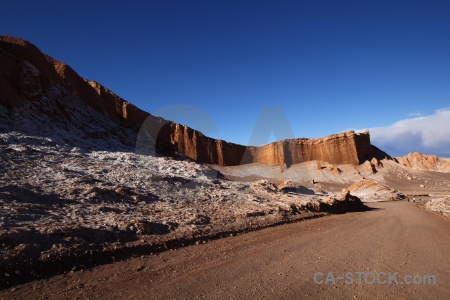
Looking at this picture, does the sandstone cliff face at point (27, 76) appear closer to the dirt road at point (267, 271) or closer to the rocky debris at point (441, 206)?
the dirt road at point (267, 271)

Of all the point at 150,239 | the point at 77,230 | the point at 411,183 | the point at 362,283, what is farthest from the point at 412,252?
the point at 411,183

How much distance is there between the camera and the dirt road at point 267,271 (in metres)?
5.45

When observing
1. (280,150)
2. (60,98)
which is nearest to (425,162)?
(280,150)

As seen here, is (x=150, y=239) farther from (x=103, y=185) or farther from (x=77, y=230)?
(x=103, y=185)

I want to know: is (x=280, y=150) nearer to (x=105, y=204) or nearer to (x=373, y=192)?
(x=373, y=192)

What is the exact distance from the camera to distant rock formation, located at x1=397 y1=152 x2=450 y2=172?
72.2m

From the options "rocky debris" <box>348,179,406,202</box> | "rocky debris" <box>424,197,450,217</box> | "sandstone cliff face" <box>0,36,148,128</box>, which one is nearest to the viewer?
"sandstone cliff face" <box>0,36,148,128</box>

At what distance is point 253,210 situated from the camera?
13656 millimetres

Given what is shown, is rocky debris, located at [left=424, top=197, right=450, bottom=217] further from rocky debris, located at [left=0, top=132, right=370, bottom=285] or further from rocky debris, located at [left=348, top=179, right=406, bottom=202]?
rocky debris, located at [left=348, top=179, right=406, bottom=202]

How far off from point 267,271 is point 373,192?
109 feet

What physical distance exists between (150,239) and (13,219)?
3.81 meters

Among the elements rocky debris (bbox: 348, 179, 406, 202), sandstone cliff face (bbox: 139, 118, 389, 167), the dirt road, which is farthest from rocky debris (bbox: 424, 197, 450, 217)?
sandstone cliff face (bbox: 139, 118, 389, 167)

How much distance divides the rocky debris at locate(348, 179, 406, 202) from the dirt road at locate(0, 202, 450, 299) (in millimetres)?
24774

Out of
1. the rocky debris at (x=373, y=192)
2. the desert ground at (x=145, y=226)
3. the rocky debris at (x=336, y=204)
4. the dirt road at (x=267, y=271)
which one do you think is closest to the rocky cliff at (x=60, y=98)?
the desert ground at (x=145, y=226)
